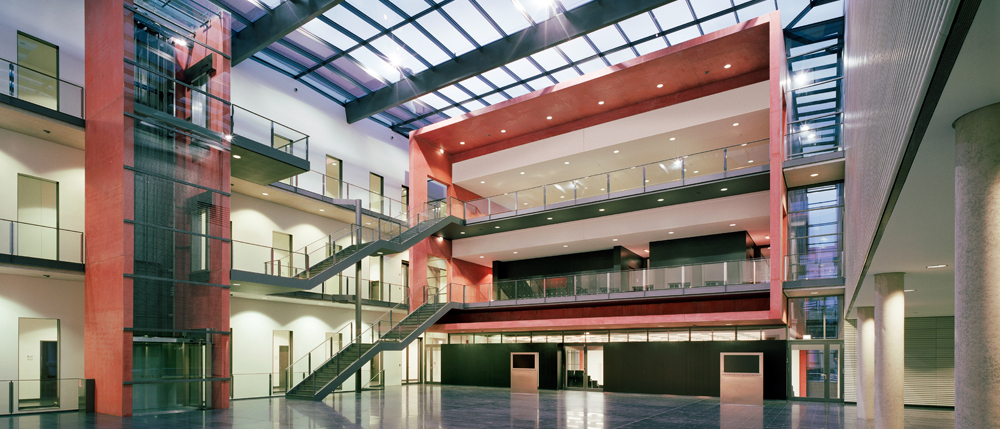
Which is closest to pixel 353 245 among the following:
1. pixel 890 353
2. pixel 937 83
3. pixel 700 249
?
pixel 700 249

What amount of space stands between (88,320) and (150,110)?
6.19 meters

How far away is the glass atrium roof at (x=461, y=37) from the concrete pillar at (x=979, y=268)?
1780 cm

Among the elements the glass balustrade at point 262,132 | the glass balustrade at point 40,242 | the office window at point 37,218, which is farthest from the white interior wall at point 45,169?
the glass balustrade at point 262,132

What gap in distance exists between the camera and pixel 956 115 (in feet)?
14.3

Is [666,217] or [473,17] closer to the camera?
[473,17]

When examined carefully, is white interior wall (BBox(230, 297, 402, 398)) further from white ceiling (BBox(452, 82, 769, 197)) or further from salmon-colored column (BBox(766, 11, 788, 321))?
salmon-colored column (BBox(766, 11, 788, 321))

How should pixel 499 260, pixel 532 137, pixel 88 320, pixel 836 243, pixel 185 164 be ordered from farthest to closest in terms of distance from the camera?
pixel 499 260 → pixel 532 137 → pixel 836 243 → pixel 185 164 → pixel 88 320

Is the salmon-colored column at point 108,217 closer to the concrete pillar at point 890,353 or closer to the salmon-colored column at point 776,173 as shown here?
the concrete pillar at point 890,353

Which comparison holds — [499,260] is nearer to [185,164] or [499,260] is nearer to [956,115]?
[185,164]

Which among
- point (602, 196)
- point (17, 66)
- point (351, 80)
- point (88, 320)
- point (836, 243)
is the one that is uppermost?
point (351, 80)

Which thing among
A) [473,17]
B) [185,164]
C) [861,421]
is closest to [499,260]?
[473,17]

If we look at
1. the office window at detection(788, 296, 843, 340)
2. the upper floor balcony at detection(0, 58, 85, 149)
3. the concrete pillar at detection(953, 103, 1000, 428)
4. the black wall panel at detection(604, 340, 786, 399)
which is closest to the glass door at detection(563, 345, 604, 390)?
the black wall panel at detection(604, 340, 786, 399)

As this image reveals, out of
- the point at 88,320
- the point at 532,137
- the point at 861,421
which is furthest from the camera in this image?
the point at 532,137

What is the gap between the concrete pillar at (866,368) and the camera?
16656 mm
